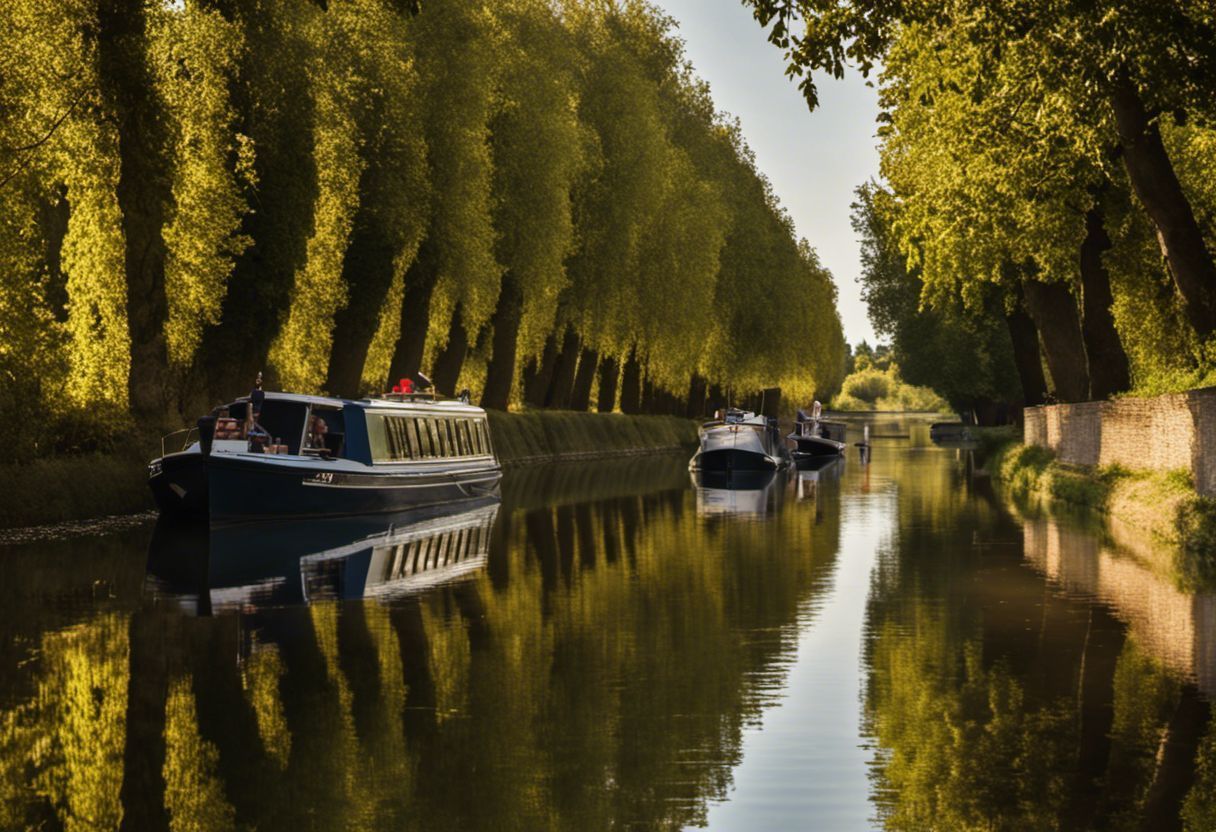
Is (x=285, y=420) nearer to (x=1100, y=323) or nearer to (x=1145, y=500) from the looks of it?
(x=1145, y=500)

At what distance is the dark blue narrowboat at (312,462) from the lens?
98.3 feet

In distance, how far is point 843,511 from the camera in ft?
118

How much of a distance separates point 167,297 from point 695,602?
63.8 ft

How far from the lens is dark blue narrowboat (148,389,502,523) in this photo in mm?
29953

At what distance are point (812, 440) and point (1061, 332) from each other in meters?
30.6

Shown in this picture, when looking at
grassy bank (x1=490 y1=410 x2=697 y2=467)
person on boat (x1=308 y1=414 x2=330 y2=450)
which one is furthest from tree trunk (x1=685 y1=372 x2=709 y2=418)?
person on boat (x1=308 y1=414 x2=330 y2=450)

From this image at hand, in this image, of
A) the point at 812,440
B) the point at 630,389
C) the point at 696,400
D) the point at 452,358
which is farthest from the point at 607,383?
the point at 452,358

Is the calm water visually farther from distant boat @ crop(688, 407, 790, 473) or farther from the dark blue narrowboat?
distant boat @ crop(688, 407, 790, 473)

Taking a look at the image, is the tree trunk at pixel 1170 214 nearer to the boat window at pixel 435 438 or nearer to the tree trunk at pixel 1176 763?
the boat window at pixel 435 438

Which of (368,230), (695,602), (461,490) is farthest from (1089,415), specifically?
(695,602)

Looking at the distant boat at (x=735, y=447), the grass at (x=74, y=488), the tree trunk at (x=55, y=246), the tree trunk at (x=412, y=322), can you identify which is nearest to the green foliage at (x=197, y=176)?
the grass at (x=74, y=488)

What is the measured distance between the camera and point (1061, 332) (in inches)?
1832

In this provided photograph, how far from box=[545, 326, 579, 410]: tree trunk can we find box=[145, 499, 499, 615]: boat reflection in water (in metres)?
36.8

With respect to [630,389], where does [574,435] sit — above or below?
below
